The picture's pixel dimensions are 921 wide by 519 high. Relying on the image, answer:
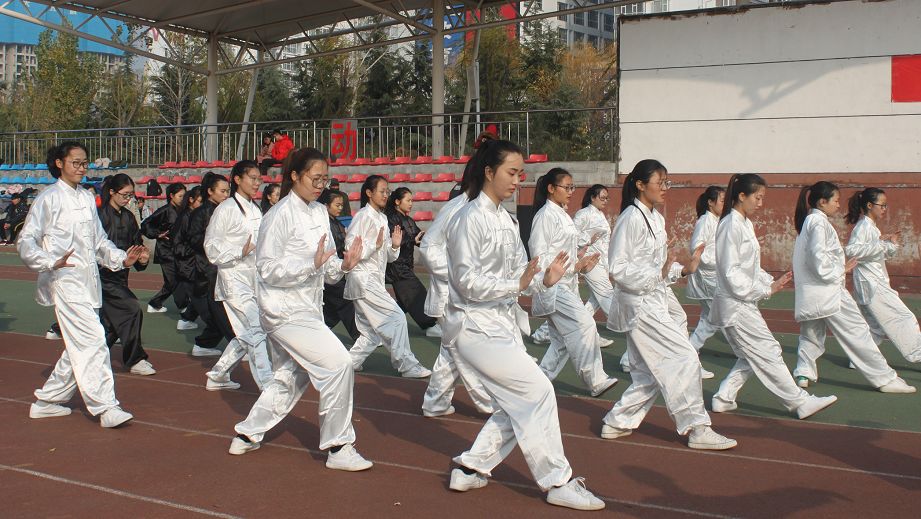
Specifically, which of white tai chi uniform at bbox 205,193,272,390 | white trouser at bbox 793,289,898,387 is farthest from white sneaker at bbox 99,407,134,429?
white trouser at bbox 793,289,898,387

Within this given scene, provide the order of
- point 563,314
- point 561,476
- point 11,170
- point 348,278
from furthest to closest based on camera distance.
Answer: point 11,170, point 348,278, point 563,314, point 561,476

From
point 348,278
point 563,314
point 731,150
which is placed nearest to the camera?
point 563,314

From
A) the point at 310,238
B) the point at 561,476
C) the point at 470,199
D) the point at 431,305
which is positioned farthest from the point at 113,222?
the point at 561,476

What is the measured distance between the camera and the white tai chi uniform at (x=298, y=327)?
18.4ft

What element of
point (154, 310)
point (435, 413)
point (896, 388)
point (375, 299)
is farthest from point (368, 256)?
point (154, 310)

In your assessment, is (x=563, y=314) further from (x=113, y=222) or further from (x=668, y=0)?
(x=668, y=0)

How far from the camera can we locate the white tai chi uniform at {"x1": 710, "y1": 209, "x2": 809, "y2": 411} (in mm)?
6863

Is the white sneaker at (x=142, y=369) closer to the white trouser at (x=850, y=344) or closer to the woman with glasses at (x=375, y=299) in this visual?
the woman with glasses at (x=375, y=299)

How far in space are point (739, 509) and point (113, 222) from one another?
22.3 ft

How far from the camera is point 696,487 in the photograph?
535 centimetres

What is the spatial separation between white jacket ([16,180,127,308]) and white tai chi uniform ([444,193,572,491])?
3.03 metres

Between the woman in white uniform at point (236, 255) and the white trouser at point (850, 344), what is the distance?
4.66 m

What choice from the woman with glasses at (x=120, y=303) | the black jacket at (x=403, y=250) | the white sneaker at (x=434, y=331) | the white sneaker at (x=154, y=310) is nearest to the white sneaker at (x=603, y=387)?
the black jacket at (x=403, y=250)

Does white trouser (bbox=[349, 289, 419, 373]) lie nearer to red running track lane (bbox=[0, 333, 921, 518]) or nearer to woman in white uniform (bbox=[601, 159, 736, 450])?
red running track lane (bbox=[0, 333, 921, 518])
